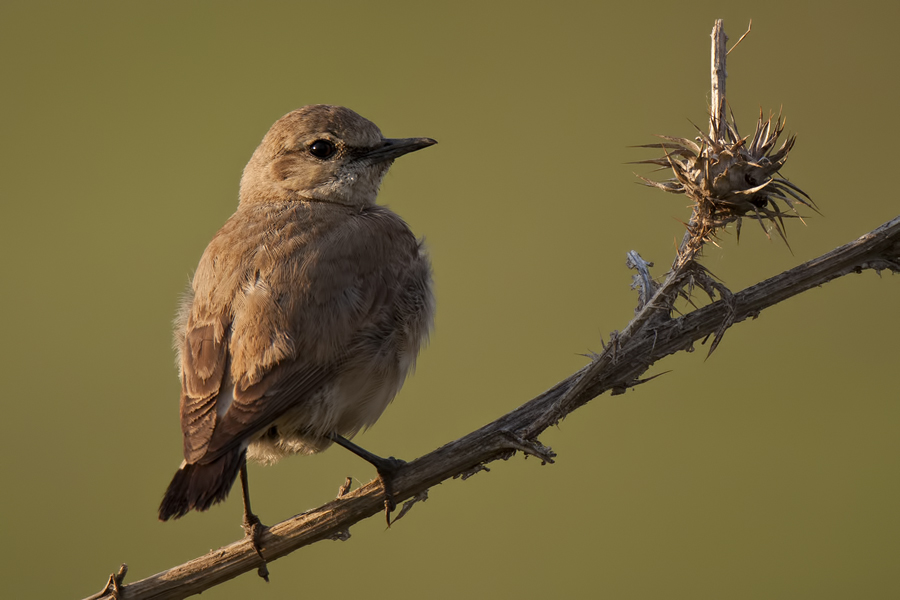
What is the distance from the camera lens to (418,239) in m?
5.15

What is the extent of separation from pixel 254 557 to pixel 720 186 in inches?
96.6

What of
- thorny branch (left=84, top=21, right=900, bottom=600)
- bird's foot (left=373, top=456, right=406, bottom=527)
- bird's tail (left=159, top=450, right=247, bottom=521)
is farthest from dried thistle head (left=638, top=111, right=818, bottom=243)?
bird's tail (left=159, top=450, right=247, bottom=521)

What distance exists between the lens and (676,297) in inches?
129

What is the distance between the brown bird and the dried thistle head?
5.59ft

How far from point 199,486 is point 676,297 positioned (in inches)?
80.5

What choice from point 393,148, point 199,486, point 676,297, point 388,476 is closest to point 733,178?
point 676,297

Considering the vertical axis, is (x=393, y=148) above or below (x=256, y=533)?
above

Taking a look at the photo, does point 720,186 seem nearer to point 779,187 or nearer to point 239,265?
point 779,187

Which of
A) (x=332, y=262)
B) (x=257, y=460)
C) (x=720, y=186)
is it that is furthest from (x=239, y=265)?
(x=720, y=186)

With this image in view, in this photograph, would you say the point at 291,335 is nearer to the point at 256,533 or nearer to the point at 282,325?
the point at 282,325

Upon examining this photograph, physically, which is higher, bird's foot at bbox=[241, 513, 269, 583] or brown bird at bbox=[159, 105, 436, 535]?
brown bird at bbox=[159, 105, 436, 535]

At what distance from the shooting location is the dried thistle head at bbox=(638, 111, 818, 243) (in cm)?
304

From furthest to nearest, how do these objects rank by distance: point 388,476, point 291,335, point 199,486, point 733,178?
point 291,335
point 388,476
point 199,486
point 733,178

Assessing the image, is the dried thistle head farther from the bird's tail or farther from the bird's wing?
the bird's tail
